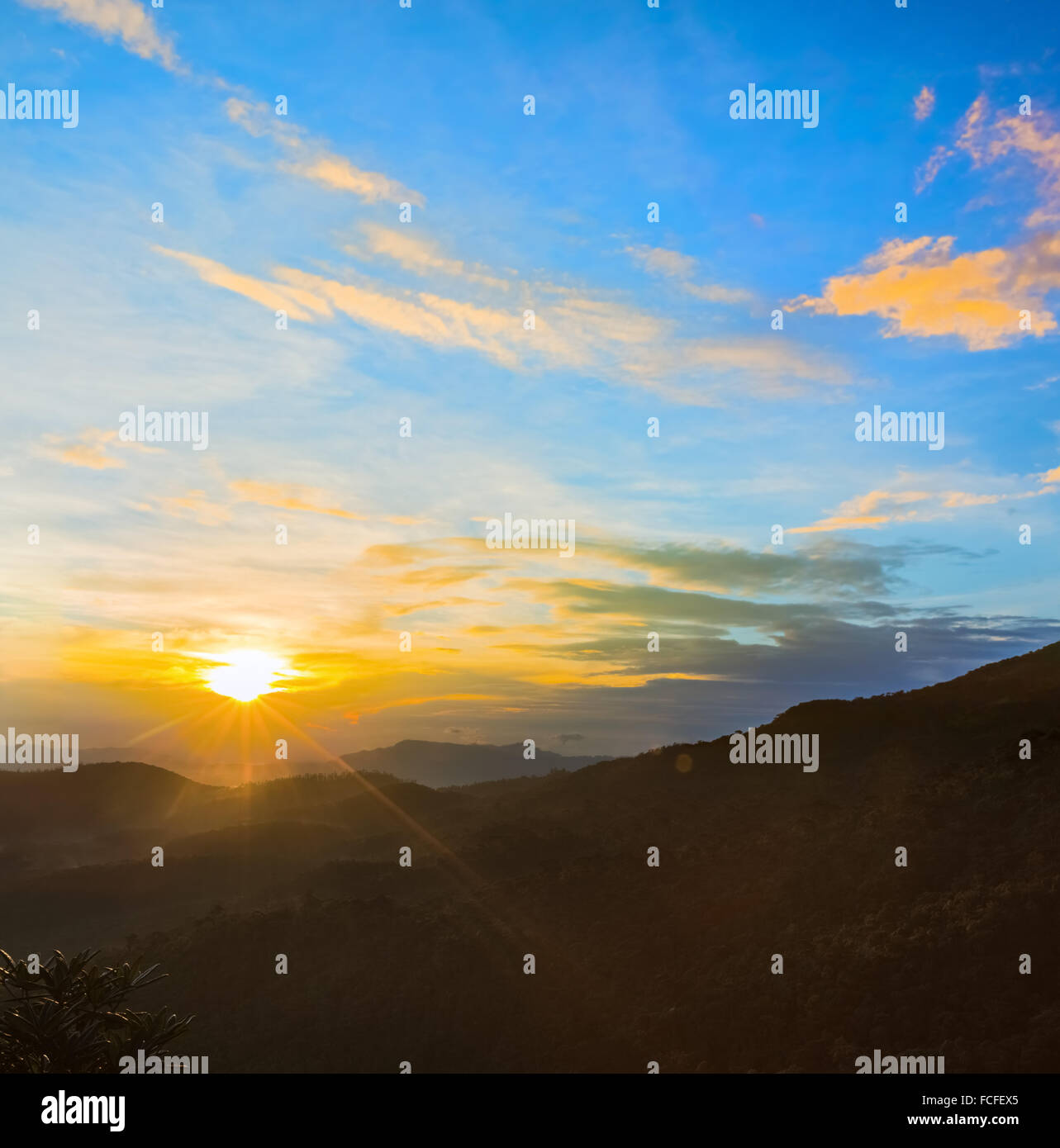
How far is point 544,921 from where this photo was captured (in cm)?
2523

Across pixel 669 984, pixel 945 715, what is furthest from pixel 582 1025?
pixel 945 715

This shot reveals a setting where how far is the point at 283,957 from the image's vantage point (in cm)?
2478

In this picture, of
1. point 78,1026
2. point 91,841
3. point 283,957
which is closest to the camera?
point 78,1026

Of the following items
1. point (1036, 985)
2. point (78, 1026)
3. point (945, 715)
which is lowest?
point (1036, 985)

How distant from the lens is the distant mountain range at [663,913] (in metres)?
17.9

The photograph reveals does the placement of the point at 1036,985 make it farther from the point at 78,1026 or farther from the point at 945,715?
the point at 945,715

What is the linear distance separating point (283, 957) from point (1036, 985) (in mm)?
20109

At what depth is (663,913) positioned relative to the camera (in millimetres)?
24344

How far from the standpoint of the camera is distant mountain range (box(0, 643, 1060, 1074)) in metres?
17.9

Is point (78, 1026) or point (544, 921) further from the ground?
point (78, 1026)

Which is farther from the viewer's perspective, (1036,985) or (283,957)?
(283,957)
